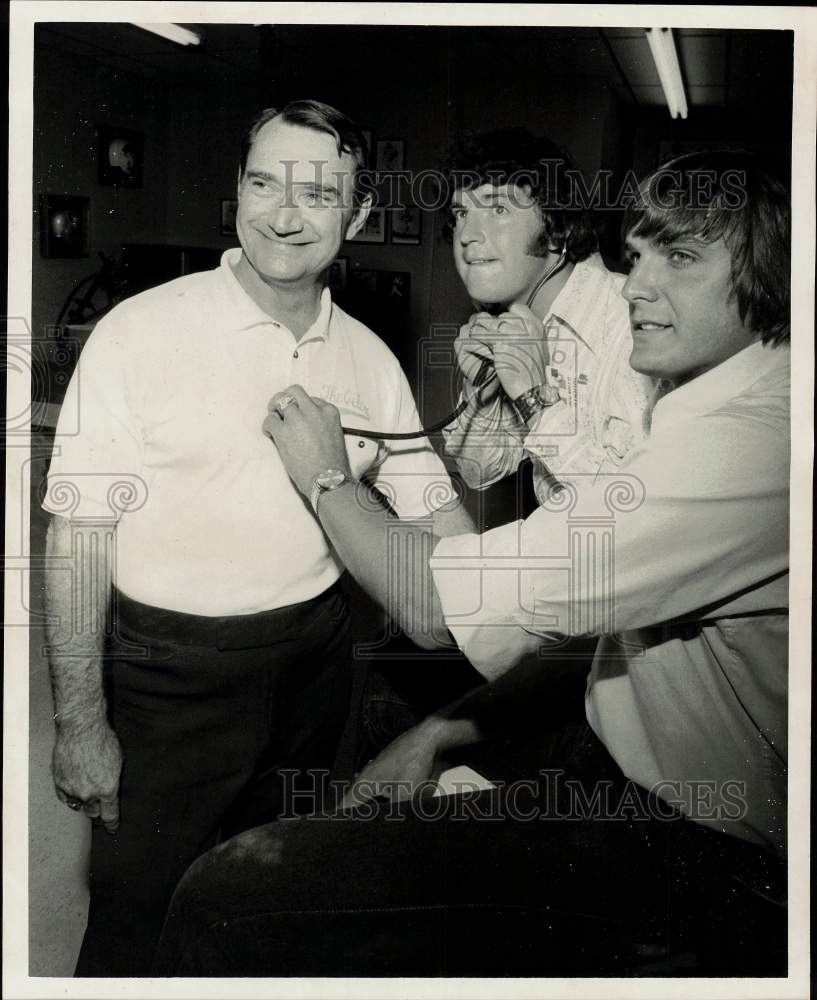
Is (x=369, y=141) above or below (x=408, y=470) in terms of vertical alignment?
above

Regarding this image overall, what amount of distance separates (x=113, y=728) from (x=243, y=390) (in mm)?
633

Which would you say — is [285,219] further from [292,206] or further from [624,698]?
[624,698]

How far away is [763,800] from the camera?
1.94 m

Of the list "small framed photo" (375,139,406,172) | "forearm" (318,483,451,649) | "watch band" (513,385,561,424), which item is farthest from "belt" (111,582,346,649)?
"small framed photo" (375,139,406,172)

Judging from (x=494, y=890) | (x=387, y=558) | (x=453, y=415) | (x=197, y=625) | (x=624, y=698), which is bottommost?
(x=494, y=890)

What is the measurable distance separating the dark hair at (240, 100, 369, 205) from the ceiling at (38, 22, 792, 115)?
8cm

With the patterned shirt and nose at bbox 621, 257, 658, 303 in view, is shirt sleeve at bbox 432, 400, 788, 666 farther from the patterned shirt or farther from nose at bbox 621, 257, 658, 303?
nose at bbox 621, 257, 658, 303

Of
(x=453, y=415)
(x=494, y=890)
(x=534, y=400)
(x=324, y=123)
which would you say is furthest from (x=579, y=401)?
(x=494, y=890)

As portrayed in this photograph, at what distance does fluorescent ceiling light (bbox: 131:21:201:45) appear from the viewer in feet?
6.04

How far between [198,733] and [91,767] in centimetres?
20

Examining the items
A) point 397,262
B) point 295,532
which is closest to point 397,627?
point 295,532

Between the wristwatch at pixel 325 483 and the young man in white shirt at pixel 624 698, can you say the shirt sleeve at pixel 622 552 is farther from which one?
the wristwatch at pixel 325 483

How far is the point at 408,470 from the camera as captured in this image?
1.86 metres

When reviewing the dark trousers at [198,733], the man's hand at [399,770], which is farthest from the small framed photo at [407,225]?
the man's hand at [399,770]
